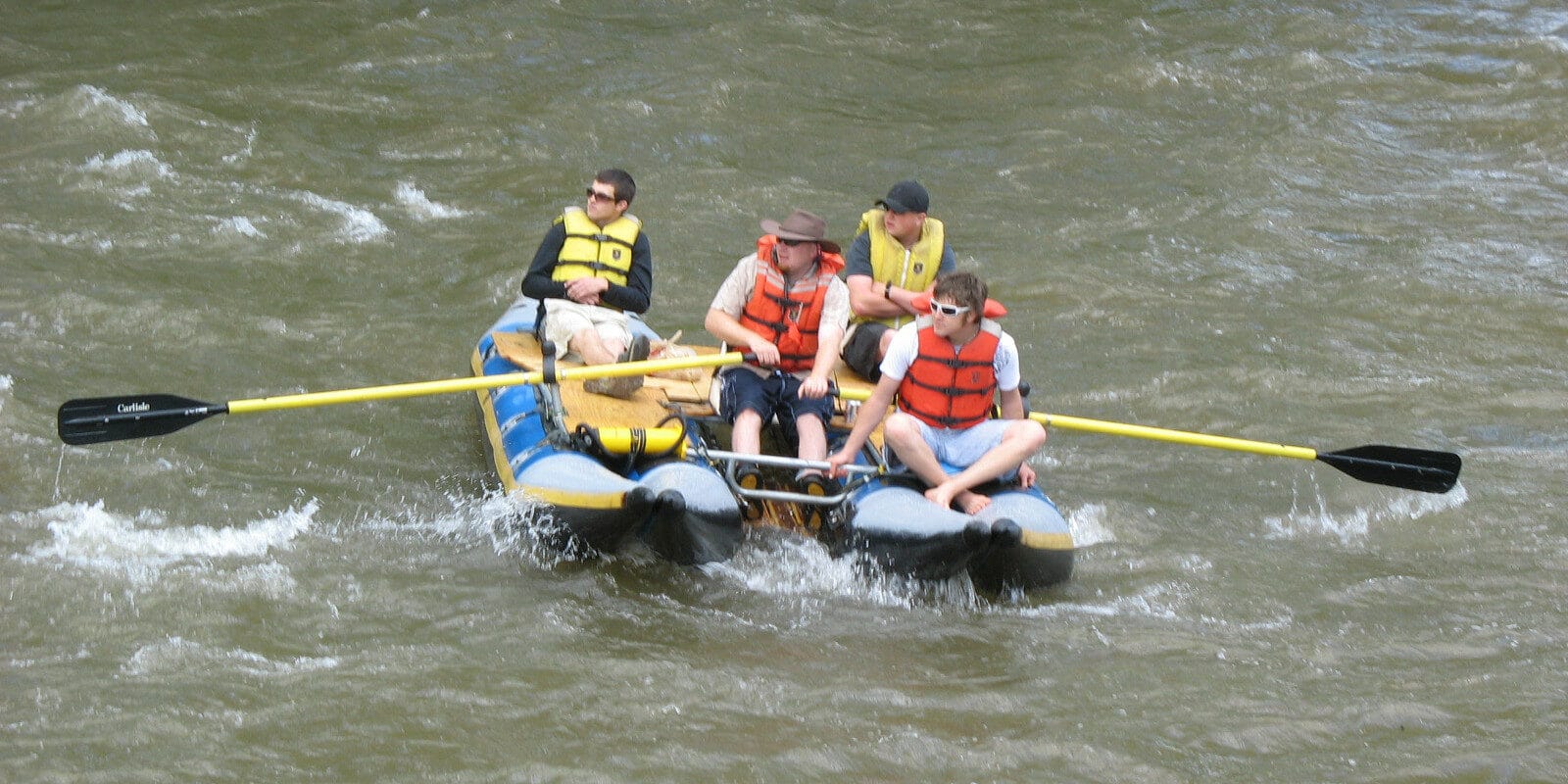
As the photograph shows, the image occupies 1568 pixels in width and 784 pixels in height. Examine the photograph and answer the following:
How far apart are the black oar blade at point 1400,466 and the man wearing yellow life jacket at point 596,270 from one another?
271 centimetres

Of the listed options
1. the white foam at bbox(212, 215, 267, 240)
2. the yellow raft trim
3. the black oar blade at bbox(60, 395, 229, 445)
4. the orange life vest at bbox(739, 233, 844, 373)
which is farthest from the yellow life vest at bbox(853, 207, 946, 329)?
the white foam at bbox(212, 215, 267, 240)

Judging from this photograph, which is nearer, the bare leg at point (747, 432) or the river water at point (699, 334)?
the river water at point (699, 334)

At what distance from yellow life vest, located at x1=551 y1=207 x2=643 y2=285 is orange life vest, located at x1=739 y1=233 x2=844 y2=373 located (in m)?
0.85

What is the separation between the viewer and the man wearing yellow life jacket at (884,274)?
687 cm

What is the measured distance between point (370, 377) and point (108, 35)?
642 cm

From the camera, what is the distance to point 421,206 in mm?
10188

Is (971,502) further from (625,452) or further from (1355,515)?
(1355,515)

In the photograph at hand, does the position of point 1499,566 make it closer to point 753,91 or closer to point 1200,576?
point 1200,576

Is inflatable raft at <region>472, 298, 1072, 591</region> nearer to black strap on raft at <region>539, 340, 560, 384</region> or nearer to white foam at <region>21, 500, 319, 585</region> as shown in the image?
black strap on raft at <region>539, 340, 560, 384</region>

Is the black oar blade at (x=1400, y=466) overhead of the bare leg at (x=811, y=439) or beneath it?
beneath

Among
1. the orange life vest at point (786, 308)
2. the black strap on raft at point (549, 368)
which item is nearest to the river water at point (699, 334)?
the black strap on raft at point (549, 368)

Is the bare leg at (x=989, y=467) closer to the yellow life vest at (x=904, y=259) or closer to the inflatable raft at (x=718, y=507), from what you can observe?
the inflatable raft at (x=718, y=507)

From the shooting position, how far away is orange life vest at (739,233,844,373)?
6398mm

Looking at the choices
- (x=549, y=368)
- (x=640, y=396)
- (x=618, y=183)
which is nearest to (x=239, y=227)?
(x=618, y=183)
